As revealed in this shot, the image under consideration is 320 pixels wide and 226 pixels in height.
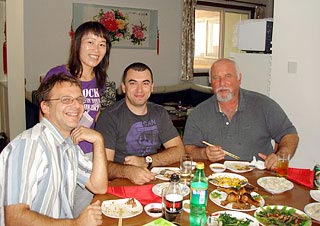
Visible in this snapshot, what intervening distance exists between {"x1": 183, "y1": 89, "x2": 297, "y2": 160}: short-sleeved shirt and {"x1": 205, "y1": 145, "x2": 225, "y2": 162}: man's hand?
0.29 meters

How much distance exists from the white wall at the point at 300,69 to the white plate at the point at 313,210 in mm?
2021

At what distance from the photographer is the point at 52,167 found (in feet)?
5.11

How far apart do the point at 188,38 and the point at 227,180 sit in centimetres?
477

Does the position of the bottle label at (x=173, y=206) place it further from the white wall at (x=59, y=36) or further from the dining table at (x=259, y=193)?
the white wall at (x=59, y=36)

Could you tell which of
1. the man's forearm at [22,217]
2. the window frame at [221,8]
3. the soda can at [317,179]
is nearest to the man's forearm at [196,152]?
the soda can at [317,179]

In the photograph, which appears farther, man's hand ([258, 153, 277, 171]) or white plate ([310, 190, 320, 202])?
man's hand ([258, 153, 277, 171])

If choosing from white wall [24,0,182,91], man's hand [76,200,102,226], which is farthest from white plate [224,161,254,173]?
white wall [24,0,182,91]

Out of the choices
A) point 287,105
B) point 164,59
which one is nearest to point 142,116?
point 287,105

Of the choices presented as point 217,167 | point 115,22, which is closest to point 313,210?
point 217,167

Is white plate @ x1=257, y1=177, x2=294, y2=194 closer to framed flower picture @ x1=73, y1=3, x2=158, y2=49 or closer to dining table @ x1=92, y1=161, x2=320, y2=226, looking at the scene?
dining table @ x1=92, y1=161, x2=320, y2=226

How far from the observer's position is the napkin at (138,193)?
1746 mm

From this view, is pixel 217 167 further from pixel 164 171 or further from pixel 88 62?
pixel 88 62

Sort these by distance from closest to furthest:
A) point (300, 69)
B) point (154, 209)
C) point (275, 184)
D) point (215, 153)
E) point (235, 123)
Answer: point (154, 209), point (275, 184), point (215, 153), point (235, 123), point (300, 69)

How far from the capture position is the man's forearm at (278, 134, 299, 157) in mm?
2459
